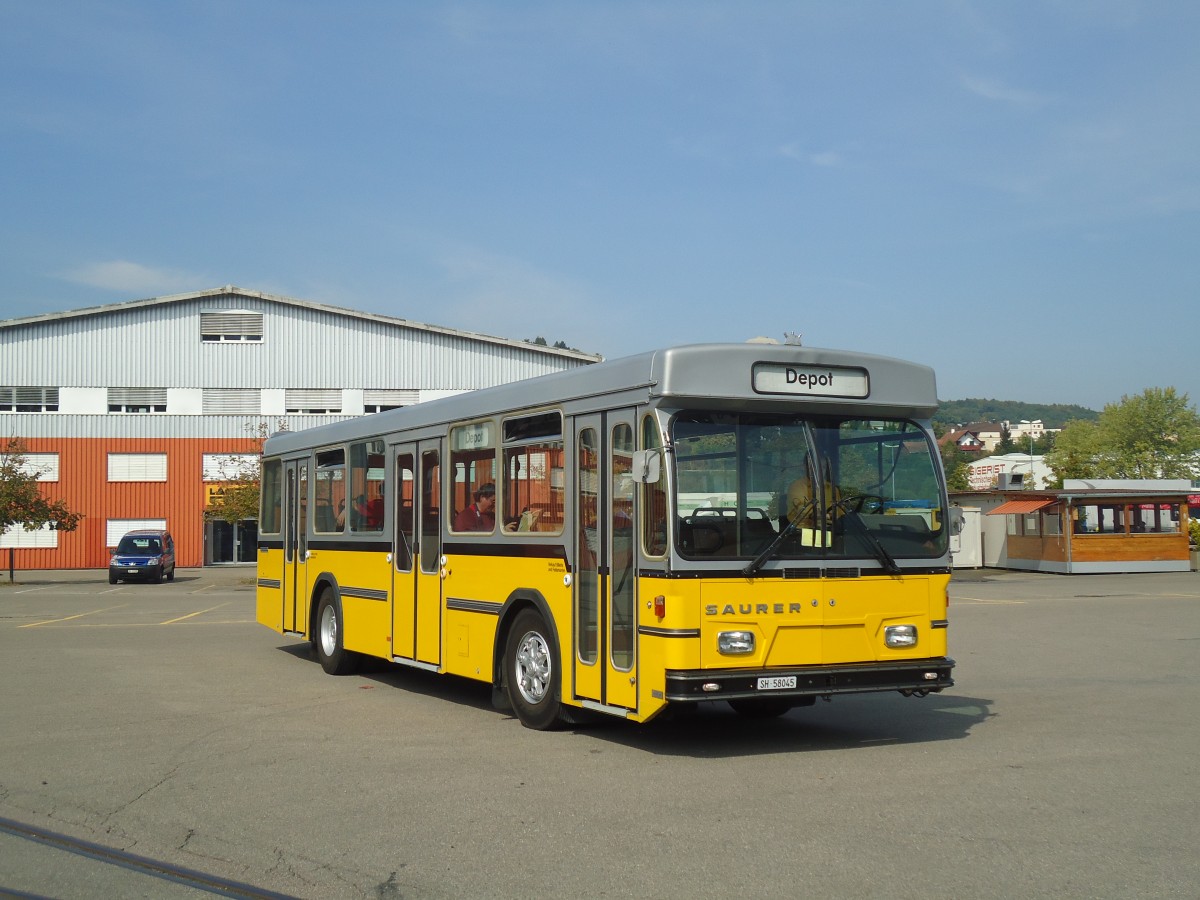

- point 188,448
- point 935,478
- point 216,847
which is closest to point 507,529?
point 935,478

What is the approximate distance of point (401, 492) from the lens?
1335cm

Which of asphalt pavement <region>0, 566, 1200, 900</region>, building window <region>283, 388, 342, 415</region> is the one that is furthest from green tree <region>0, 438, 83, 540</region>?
asphalt pavement <region>0, 566, 1200, 900</region>

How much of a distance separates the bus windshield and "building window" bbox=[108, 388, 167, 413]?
50606 mm

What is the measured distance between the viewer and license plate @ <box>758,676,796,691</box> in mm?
8875

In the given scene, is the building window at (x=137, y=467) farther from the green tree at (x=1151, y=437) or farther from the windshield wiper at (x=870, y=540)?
the green tree at (x=1151, y=437)

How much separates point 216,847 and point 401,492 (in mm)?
6889

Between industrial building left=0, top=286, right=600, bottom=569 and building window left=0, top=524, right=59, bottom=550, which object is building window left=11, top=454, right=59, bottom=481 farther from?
building window left=0, top=524, right=59, bottom=550

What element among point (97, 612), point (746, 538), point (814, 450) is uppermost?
point (814, 450)

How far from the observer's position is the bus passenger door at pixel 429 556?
1241 centimetres

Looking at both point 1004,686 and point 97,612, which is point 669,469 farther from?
point 97,612

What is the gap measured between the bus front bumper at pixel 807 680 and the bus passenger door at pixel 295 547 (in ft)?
28.4

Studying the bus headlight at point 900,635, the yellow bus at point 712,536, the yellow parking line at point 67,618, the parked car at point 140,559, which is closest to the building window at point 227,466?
the parked car at point 140,559

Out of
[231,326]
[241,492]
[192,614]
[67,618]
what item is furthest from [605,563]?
[231,326]

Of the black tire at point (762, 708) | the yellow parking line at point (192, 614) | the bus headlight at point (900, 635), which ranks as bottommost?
the yellow parking line at point (192, 614)
